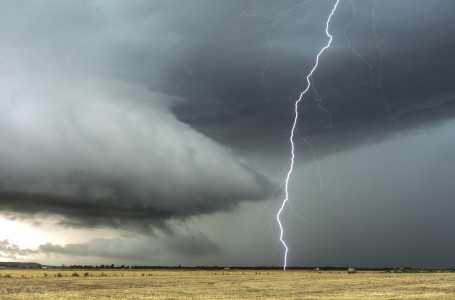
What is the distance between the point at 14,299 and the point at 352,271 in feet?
244

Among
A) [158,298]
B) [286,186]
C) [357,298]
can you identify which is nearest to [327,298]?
[357,298]

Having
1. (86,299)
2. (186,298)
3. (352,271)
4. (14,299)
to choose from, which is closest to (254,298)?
(186,298)

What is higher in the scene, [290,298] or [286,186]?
[286,186]

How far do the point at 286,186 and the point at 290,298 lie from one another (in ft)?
75.2

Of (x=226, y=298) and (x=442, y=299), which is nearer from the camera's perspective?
(x=442, y=299)

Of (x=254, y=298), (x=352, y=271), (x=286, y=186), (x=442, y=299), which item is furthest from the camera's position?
(x=352, y=271)

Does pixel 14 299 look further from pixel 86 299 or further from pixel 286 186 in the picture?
pixel 286 186

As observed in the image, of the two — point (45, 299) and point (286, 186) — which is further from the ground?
point (286, 186)

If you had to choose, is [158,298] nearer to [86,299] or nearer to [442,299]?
[86,299]

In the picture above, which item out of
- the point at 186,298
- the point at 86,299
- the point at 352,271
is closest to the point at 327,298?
the point at 186,298

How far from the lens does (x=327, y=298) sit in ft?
91.2

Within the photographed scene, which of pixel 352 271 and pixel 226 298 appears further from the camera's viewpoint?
pixel 352 271

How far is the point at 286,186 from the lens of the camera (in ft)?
165

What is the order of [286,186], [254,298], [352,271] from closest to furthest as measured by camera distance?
[254,298] < [286,186] < [352,271]
